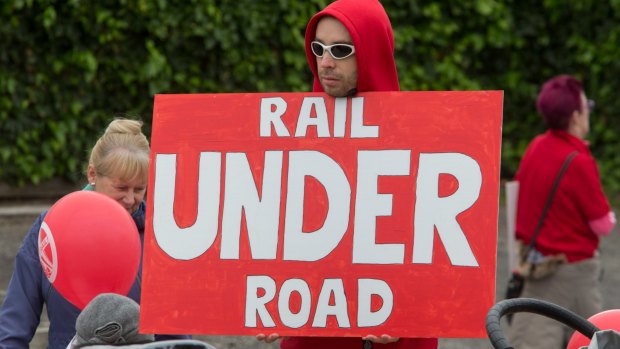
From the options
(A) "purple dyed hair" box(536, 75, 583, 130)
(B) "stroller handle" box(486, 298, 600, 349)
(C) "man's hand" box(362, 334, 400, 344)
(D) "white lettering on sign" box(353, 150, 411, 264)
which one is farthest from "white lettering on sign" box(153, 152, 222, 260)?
(A) "purple dyed hair" box(536, 75, 583, 130)

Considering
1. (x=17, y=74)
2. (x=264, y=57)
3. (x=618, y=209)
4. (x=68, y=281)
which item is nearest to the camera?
(x=68, y=281)

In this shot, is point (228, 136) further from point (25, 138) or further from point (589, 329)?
point (25, 138)

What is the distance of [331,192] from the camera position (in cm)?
336

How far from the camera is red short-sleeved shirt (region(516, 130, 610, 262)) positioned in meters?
6.11

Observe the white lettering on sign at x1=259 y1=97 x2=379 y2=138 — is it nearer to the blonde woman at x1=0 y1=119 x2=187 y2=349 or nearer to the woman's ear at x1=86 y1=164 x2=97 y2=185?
the blonde woman at x1=0 y1=119 x2=187 y2=349

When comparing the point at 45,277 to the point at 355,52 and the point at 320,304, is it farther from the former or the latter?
the point at 355,52

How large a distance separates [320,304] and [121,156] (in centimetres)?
80

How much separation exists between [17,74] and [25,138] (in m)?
0.48

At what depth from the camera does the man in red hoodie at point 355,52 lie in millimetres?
3324

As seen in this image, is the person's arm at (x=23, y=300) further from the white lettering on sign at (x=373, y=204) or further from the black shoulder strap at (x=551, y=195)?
the black shoulder strap at (x=551, y=195)

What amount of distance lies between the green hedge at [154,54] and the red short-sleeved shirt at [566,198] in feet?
10.2

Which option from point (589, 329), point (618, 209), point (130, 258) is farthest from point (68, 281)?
point (618, 209)

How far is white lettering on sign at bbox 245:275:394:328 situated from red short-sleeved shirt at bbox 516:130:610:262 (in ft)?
9.95

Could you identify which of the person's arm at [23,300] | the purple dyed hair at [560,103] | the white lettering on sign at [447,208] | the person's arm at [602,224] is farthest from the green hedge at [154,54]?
the white lettering on sign at [447,208]
